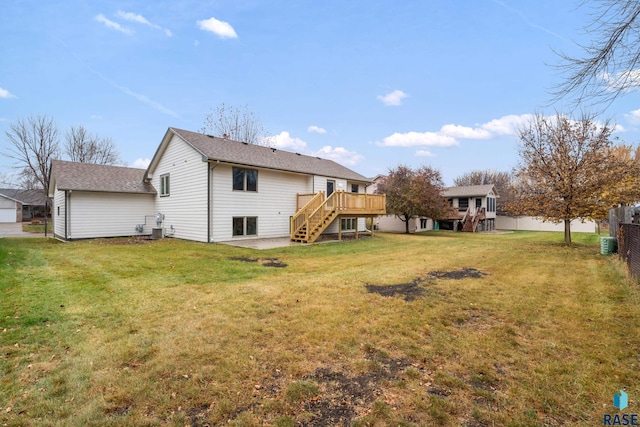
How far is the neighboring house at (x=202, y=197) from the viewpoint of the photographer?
14.7m

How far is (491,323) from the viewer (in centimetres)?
449

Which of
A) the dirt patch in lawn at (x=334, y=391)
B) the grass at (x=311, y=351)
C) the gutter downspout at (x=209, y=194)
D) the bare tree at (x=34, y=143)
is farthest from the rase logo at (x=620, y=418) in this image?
the bare tree at (x=34, y=143)

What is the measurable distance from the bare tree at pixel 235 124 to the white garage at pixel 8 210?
30005 millimetres

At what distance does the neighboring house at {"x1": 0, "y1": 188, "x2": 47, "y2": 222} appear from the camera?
3781 centimetres

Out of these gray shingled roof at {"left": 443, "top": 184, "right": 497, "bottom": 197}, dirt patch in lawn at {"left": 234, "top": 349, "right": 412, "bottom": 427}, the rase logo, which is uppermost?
gray shingled roof at {"left": 443, "top": 184, "right": 497, "bottom": 197}

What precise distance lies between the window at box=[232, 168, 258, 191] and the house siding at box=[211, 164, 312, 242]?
199 millimetres

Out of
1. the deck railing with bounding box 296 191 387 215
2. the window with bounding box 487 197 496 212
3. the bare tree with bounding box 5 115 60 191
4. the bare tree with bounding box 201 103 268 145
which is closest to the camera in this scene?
the deck railing with bounding box 296 191 387 215

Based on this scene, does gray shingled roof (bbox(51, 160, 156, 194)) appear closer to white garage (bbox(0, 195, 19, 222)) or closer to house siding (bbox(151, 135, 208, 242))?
house siding (bbox(151, 135, 208, 242))

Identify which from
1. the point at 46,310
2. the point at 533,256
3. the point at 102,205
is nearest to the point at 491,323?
the point at 46,310

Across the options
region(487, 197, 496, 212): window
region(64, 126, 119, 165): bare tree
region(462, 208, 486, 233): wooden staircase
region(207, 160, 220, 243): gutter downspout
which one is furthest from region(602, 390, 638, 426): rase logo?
region(64, 126, 119, 165): bare tree

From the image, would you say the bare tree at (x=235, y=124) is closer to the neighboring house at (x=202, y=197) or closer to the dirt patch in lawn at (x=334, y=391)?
the neighboring house at (x=202, y=197)

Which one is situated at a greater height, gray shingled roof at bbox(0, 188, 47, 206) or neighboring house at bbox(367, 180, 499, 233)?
gray shingled roof at bbox(0, 188, 47, 206)

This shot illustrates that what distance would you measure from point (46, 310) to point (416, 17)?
13.7m

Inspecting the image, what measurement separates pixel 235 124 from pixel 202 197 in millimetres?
17781
